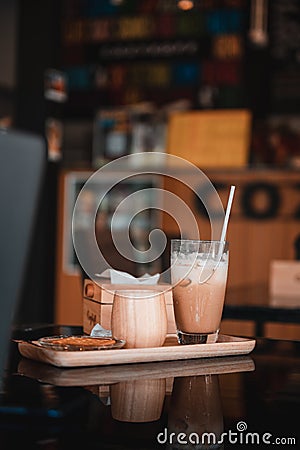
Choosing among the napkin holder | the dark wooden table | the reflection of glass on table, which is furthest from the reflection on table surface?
the dark wooden table

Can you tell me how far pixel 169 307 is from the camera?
147 cm

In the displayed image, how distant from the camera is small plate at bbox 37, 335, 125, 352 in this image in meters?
1.21

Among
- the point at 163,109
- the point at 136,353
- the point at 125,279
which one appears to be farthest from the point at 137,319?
the point at 163,109

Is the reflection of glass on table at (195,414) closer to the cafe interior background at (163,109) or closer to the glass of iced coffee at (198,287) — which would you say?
the glass of iced coffee at (198,287)

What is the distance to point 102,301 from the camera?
141 centimetres

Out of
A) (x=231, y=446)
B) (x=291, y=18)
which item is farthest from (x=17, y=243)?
(x=291, y=18)

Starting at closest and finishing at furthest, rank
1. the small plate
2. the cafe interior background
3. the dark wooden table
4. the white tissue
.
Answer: the small plate, the white tissue, the dark wooden table, the cafe interior background

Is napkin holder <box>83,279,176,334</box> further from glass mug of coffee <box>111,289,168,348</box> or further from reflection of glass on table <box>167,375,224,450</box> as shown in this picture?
reflection of glass on table <box>167,375,224,450</box>

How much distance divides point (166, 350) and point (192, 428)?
39 cm

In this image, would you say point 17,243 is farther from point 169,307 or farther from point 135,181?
point 135,181

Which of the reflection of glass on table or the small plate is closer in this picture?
the reflection of glass on table

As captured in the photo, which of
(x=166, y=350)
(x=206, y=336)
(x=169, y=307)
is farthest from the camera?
(x=169, y=307)

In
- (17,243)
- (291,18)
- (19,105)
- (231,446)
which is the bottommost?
(231,446)

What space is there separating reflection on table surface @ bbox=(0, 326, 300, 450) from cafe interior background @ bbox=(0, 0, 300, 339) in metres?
1.72
